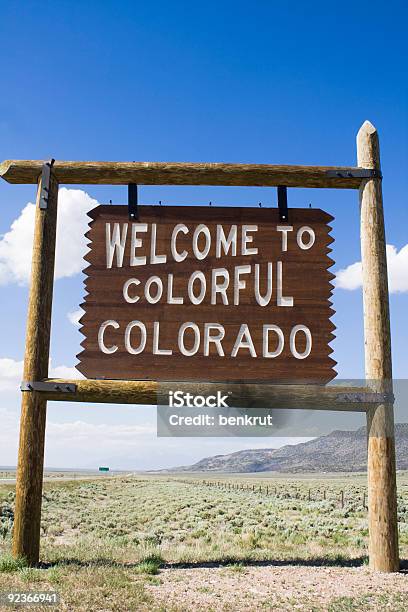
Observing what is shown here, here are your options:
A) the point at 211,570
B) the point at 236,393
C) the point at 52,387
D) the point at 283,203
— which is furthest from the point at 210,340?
the point at 211,570

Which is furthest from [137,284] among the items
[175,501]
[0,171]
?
[175,501]

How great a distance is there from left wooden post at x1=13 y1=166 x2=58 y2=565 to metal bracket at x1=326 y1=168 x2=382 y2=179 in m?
4.55

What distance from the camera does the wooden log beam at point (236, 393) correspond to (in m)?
7.89

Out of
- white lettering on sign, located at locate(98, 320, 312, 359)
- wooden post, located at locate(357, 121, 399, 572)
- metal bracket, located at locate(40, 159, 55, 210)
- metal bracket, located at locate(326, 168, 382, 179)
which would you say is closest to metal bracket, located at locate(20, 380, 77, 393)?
white lettering on sign, located at locate(98, 320, 312, 359)

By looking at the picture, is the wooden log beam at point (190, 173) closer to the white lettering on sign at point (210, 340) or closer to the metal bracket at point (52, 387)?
the white lettering on sign at point (210, 340)

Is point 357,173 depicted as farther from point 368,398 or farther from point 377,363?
point 368,398

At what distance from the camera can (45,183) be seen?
341 inches

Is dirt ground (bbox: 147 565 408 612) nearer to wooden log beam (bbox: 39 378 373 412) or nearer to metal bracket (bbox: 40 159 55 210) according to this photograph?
wooden log beam (bbox: 39 378 373 412)

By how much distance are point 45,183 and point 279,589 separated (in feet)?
22.3

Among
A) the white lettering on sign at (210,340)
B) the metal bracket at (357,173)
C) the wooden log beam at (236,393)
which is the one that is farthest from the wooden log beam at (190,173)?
the wooden log beam at (236,393)

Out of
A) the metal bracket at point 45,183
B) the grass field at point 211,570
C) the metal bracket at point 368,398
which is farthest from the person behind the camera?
the metal bracket at point 45,183

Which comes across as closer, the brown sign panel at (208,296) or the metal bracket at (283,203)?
the brown sign panel at (208,296)

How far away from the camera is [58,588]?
6430mm

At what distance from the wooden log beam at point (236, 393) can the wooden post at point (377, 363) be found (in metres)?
0.35
